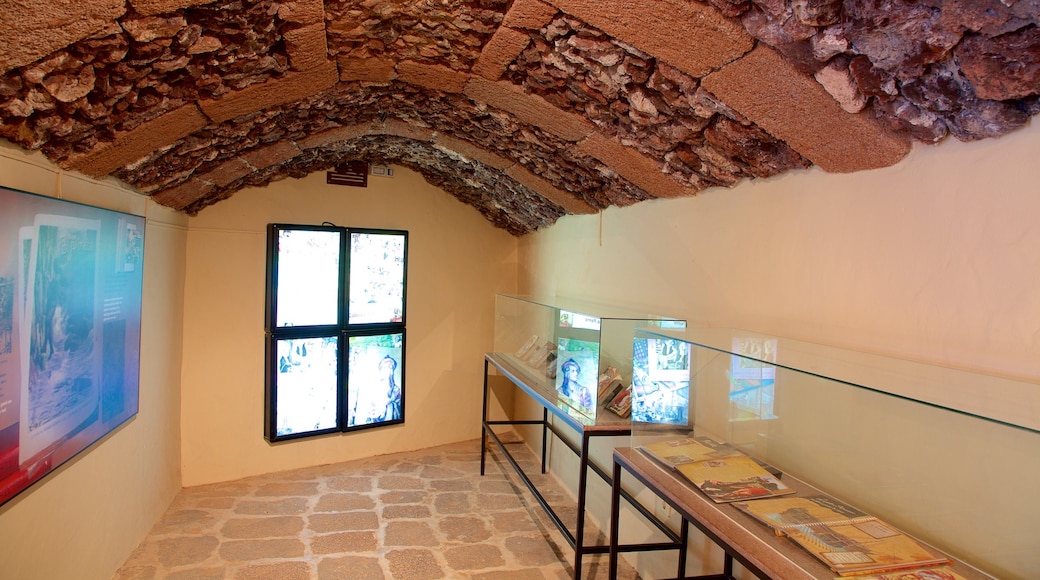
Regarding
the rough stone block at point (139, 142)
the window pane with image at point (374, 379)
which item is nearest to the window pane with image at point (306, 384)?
the window pane with image at point (374, 379)

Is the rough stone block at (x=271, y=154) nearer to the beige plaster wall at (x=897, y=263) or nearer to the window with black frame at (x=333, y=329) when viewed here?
the window with black frame at (x=333, y=329)

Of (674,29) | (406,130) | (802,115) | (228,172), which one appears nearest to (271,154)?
(228,172)

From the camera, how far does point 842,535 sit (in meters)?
1.42

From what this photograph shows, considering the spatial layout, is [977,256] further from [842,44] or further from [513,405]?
[513,405]

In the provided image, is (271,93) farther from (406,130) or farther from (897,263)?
(897,263)

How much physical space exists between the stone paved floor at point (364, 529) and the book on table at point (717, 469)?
1.44 m

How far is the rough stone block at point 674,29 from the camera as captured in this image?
5.16ft

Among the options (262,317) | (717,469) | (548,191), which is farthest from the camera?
(262,317)

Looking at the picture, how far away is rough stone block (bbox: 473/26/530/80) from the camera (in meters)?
2.13

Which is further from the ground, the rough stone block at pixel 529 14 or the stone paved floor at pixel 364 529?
the rough stone block at pixel 529 14

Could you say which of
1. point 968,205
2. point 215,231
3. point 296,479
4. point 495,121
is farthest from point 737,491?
point 215,231

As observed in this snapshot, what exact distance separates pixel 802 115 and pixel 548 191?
2.25 meters

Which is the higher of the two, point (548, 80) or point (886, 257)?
point (548, 80)

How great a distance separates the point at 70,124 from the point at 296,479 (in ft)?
10.5
